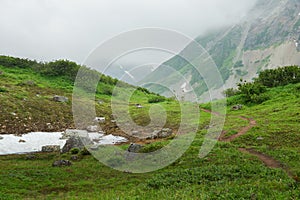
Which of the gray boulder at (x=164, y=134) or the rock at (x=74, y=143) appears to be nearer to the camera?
the rock at (x=74, y=143)

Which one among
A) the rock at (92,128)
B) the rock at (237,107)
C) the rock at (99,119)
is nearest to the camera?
the rock at (92,128)

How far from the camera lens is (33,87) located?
59.0 m

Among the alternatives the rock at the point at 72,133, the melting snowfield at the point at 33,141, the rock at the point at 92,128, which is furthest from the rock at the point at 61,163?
the rock at the point at 92,128

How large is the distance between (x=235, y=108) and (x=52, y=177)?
38.2 m

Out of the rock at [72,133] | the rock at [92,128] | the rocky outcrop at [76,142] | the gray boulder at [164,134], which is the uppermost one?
the rock at [92,128]

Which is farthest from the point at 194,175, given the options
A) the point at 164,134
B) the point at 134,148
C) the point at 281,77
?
the point at 281,77

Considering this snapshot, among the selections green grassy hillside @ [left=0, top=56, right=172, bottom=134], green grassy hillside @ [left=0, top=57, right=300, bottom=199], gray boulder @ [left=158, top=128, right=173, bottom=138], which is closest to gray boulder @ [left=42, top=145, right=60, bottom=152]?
green grassy hillside @ [left=0, top=57, right=300, bottom=199]

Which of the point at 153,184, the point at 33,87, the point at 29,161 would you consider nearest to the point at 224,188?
the point at 153,184

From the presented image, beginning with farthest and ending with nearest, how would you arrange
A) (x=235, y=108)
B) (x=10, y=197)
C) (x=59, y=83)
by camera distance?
1. (x=59, y=83)
2. (x=235, y=108)
3. (x=10, y=197)

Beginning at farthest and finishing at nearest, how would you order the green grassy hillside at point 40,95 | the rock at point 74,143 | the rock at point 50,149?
the green grassy hillside at point 40,95 → the rock at point 50,149 → the rock at point 74,143

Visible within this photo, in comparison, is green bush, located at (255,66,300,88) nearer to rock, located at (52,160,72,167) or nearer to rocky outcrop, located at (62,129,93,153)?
rocky outcrop, located at (62,129,93,153)

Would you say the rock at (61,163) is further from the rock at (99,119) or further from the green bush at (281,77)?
the green bush at (281,77)

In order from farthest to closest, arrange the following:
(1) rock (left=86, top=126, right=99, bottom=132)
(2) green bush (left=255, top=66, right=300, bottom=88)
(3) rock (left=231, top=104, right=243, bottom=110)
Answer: (2) green bush (left=255, top=66, right=300, bottom=88), (3) rock (left=231, top=104, right=243, bottom=110), (1) rock (left=86, top=126, right=99, bottom=132)

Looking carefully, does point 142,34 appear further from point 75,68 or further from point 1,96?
point 75,68
